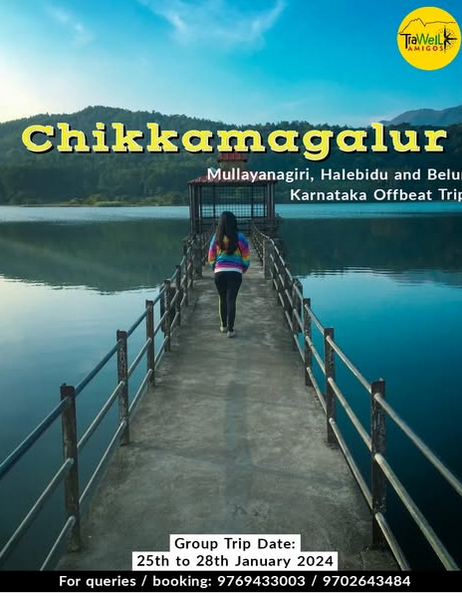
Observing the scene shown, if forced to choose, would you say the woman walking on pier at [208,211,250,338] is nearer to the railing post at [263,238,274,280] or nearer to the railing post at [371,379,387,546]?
the railing post at [371,379,387,546]

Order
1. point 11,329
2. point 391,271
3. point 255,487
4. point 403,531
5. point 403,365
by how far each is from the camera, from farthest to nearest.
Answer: point 391,271
point 11,329
point 403,365
point 403,531
point 255,487

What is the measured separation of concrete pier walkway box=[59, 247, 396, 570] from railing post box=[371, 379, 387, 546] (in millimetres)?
130

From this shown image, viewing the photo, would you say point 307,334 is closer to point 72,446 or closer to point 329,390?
point 329,390

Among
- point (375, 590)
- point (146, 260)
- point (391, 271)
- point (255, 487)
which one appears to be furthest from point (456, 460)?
point (146, 260)

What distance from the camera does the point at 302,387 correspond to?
7215mm

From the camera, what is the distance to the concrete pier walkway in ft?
13.2

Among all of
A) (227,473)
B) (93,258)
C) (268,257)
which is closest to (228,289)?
(227,473)

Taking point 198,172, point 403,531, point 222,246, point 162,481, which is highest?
point 198,172

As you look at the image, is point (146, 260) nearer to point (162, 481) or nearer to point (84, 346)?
point (84, 346)

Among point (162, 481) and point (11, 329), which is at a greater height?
point (162, 481)

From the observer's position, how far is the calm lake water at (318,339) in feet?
26.6

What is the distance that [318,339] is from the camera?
56.2ft

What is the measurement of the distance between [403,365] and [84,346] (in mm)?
8701

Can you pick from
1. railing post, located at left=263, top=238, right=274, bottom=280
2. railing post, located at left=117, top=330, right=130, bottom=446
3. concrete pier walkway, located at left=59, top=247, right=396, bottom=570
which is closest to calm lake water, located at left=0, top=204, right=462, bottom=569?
railing post, located at left=117, top=330, right=130, bottom=446
